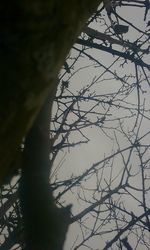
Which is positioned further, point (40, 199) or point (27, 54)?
point (40, 199)

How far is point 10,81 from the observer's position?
0.52 meters

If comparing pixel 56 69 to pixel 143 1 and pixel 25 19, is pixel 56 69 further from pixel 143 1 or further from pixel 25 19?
pixel 143 1

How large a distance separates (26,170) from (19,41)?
41cm

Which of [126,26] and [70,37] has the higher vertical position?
[126,26]

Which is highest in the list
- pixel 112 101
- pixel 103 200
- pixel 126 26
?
pixel 112 101

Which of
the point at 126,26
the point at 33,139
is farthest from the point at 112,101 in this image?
the point at 33,139

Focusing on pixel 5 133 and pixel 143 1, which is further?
pixel 143 1

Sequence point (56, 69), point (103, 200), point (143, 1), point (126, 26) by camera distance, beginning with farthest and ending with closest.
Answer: point (103, 200) < point (126, 26) < point (143, 1) < point (56, 69)

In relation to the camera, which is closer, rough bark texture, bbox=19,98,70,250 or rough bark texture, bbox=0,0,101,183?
rough bark texture, bbox=0,0,101,183

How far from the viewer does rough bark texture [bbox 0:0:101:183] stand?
1.69 feet

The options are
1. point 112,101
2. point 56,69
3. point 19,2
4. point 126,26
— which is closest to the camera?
point 19,2

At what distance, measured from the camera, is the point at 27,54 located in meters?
0.53

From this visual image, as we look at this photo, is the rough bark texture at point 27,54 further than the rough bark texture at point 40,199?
No

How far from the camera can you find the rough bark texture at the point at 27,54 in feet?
1.69
